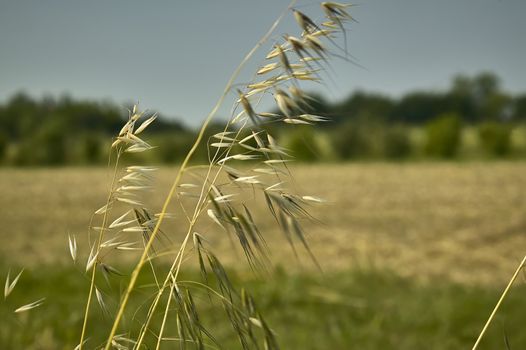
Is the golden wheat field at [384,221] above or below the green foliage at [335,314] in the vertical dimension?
below

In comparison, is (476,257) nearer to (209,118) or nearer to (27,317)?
(27,317)

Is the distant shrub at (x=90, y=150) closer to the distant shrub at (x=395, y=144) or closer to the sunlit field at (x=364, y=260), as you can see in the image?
the sunlit field at (x=364, y=260)

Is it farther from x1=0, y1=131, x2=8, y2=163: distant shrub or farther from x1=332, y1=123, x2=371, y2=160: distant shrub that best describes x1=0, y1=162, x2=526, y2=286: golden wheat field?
x1=0, y1=131, x2=8, y2=163: distant shrub

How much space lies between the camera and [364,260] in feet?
46.2

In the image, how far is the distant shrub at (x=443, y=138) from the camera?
2377 inches

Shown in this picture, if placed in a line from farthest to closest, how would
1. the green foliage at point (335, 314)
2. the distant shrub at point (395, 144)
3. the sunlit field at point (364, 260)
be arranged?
the distant shrub at point (395, 144) < the sunlit field at point (364, 260) < the green foliage at point (335, 314)

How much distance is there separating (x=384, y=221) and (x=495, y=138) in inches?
1684

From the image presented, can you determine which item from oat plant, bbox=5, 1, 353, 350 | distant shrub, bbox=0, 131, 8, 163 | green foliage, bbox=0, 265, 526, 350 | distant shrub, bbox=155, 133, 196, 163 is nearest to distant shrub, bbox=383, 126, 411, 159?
distant shrub, bbox=155, 133, 196, 163

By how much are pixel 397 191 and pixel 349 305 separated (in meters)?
24.8

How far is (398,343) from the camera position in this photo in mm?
5301

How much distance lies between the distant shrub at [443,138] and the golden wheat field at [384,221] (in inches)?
755

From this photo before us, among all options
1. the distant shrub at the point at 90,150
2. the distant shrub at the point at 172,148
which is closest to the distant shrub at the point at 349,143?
the distant shrub at the point at 172,148

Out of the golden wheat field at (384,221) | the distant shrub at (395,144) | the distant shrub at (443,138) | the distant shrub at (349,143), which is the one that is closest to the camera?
the golden wheat field at (384,221)

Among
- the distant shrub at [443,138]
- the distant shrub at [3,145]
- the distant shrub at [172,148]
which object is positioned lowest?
the distant shrub at [3,145]
